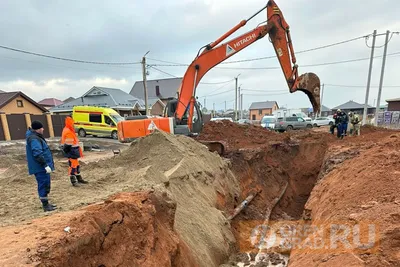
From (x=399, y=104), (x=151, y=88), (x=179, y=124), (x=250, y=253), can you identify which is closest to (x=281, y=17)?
(x=179, y=124)

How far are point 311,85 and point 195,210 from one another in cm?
699

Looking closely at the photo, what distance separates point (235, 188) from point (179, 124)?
3757 millimetres

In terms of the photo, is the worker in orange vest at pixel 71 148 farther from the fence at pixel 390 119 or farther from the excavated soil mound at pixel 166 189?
the fence at pixel 390 119

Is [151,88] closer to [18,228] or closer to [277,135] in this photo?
[277,135]

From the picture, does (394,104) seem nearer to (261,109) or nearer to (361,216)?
(261,109)

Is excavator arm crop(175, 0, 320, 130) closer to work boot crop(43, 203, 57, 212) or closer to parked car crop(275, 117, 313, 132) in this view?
work boot crop(43, 203, 57, 212)

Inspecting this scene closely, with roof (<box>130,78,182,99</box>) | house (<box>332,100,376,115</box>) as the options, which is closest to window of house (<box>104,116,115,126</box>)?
roof (<box>130,78,182,99</box>)

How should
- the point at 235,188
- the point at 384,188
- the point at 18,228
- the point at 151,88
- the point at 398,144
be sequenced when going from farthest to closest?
the point at 151,88, the point at 235,188, the point at 398,144, the point at 384,188, the point at 18,228

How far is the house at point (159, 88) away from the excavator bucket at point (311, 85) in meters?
34.2

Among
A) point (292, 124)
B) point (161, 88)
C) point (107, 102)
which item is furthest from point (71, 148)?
point (161, 88)

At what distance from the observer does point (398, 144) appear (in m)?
7.00

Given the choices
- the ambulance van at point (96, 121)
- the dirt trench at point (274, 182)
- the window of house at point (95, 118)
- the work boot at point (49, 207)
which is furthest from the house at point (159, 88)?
the work boot at point (49, 207)

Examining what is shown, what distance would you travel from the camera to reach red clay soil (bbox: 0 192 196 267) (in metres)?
2.67

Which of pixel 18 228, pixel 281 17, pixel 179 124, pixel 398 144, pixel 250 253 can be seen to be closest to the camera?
A: pixel 18 228
